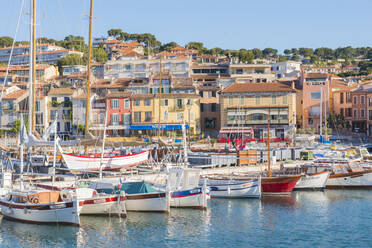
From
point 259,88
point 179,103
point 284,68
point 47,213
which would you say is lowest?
point 47,213

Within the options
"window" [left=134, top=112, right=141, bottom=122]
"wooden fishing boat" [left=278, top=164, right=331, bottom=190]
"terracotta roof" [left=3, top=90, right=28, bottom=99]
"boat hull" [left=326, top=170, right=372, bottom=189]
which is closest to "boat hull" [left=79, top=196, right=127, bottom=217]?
"wooden fishing boat" [left=278, top=164, right=331, bottom=190]

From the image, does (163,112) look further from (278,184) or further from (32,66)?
(278,184)

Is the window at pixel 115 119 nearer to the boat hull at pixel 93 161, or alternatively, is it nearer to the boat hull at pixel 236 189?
the boat hull at pixel 93 161

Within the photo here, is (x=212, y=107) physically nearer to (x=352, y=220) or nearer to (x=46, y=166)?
(x=46, y=166)

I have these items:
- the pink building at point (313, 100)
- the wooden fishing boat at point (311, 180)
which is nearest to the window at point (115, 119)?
the pink building at point (313, 100)

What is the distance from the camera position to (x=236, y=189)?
39.7 m

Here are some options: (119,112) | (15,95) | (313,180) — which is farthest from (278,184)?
(15,95)

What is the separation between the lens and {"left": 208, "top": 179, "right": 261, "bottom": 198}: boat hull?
3944 cm

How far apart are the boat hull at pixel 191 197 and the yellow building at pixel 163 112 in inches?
1707

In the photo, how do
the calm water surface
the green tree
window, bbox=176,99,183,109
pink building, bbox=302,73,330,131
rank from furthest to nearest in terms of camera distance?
1. the green tree
2. pink building, bbox=302,73,330,131
3. window, bbox=176,99,183,109
4. the calm water surface

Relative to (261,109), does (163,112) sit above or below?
below

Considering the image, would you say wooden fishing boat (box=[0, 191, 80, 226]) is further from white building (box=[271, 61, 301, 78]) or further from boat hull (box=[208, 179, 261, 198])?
white building (box=[271, 61, 301, 78])

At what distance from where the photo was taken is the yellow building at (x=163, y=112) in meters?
78.6

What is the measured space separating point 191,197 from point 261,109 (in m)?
45.3
